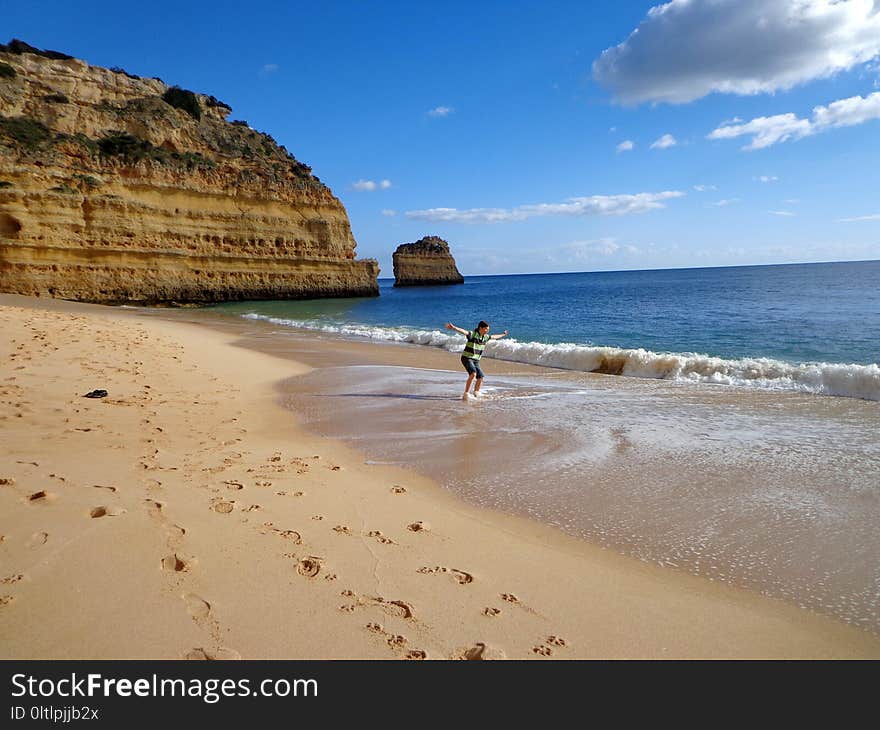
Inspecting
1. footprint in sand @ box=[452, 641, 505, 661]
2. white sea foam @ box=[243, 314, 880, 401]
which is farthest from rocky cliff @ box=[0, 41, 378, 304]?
footprint in sand @ box=[452, 641, 505, 661]

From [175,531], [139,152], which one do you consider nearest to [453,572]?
[175,531]

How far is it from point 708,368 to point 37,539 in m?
11.7

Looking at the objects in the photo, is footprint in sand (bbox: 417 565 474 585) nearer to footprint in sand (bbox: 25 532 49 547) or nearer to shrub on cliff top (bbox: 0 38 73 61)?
footprint in sand (bbox: 25 532 49 547)

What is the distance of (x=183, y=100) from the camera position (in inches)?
1615

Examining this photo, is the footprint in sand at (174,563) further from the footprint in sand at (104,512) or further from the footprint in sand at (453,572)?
the footprint in sand at (453,572)

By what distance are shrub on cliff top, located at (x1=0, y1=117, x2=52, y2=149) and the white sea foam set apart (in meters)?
30.3

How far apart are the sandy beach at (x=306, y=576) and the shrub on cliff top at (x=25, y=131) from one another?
111 feet

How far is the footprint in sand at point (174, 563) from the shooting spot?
2.63 metres

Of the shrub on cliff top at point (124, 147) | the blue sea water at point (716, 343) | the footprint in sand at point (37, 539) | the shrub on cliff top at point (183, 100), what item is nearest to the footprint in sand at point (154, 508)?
the footprint in sand at point (37, 539)

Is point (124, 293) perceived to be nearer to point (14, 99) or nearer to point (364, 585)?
point (14, 99)

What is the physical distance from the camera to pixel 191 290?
35469mm
